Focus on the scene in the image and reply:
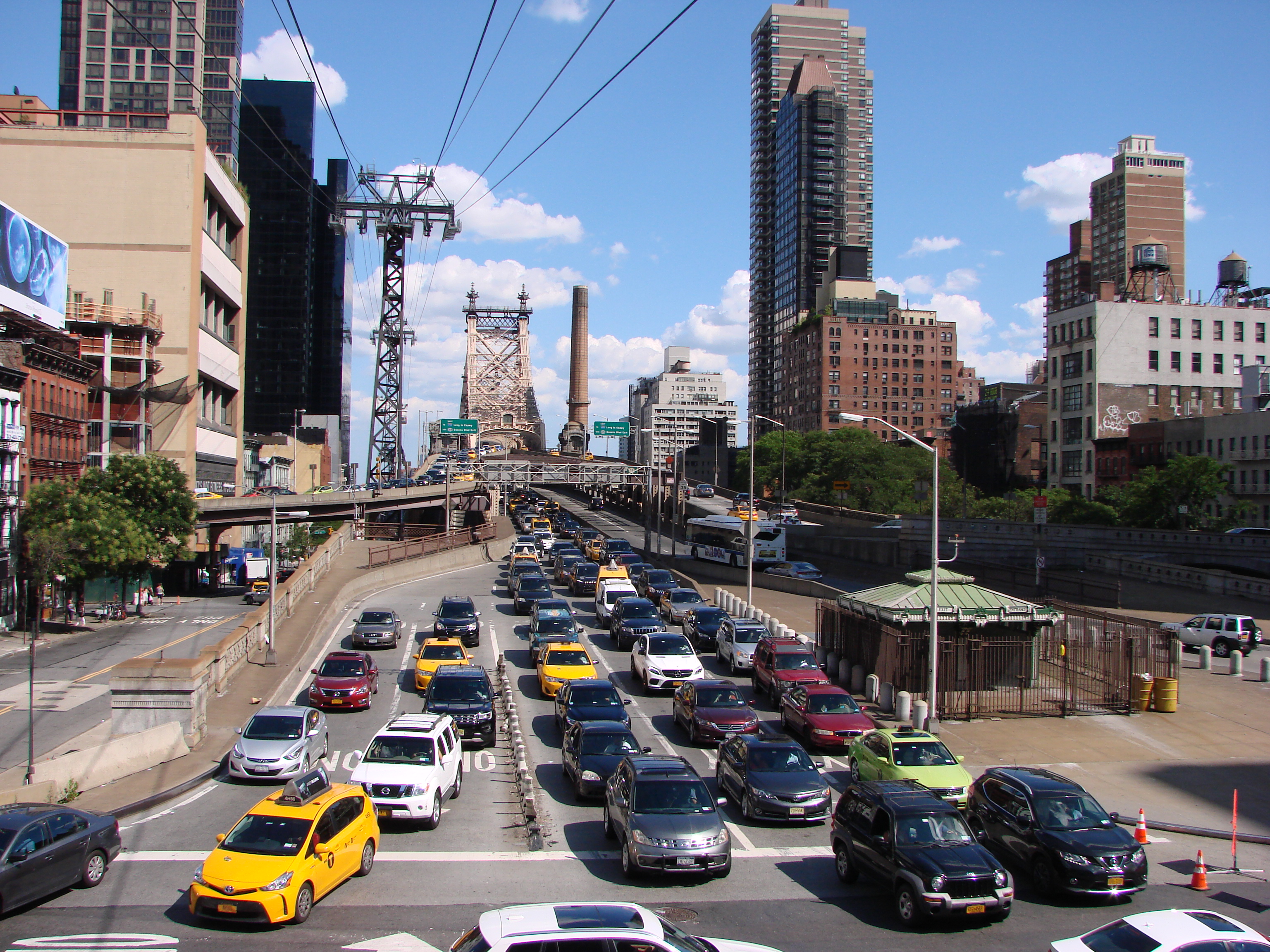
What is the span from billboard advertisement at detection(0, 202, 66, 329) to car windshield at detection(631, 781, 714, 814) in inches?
1874

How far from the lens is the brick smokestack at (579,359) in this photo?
7249 inches

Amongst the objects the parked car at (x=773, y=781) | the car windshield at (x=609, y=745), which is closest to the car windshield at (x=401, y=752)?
the car windshield at (x=609, y=745)

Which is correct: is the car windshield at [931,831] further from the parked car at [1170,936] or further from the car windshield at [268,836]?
the car windshield at [268,836]

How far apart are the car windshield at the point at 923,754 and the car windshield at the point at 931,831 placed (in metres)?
4.38

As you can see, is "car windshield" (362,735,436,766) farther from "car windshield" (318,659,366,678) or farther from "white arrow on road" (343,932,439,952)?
"car windshield" (318,659,366,678)

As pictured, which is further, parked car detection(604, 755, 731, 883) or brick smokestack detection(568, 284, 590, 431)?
brick smokestack detection(568, 284, 590, 431)

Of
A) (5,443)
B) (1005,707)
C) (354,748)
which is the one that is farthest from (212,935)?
(5,443)

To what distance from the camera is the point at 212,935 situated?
11508mm

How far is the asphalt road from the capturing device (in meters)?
11.6

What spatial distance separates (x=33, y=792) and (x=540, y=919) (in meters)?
11.6

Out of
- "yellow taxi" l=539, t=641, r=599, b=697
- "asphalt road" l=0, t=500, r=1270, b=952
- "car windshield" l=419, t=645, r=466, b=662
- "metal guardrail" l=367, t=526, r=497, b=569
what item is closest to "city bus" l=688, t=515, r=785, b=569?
"metal guardrail" l=367, t=526, r=497, b=569

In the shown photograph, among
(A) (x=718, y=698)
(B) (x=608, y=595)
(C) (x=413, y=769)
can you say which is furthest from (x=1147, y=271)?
(C) (x=413, y=769)

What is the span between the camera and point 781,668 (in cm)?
2698

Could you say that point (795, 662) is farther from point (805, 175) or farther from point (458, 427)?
point (805, 175)
